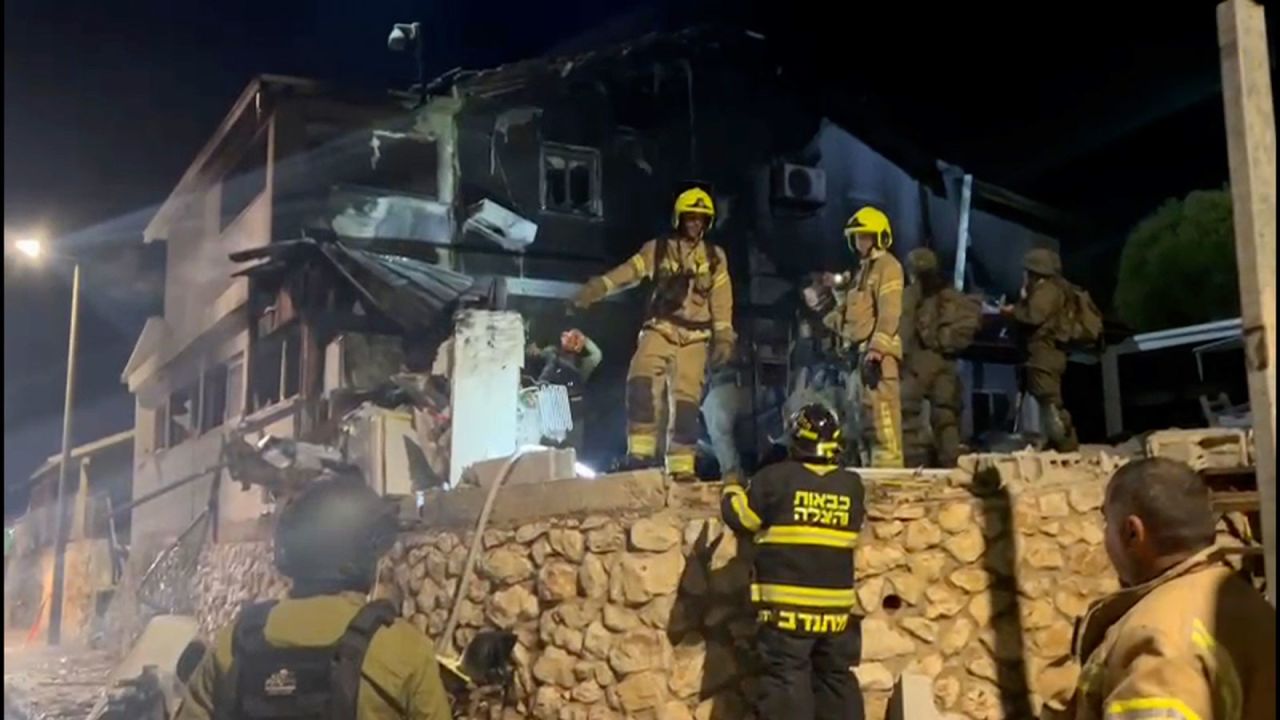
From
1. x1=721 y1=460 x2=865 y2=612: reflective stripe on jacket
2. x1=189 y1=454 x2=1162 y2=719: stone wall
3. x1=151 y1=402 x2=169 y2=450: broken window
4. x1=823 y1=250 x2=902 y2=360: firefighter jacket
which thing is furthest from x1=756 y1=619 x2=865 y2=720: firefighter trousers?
x1=151 y1=402 x2=169 y2=450: broken window

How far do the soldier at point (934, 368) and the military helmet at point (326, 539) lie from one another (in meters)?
5.43

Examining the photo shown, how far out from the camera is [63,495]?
518 cm

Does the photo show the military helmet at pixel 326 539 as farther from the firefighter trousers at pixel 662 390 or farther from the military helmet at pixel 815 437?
the firefighter trousers at pixel 662 390

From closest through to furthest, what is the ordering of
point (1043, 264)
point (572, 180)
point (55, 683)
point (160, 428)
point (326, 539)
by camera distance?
point (326, 539)
point (55, 683)
point (160, 428)
point (1043, 264)
point (572, 180)

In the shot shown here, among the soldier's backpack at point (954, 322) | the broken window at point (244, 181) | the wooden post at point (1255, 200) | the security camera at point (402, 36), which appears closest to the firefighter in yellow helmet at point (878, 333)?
the soldier's backpack at point (954, 322)

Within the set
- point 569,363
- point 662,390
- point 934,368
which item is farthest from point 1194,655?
point 569,363

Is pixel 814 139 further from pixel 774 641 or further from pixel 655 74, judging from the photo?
pixel 774 641

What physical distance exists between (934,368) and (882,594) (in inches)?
108

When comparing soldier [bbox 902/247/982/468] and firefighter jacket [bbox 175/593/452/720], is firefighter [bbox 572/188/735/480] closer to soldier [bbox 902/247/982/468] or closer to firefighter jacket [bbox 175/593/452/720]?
soldier [bbox 902/247/982/468]

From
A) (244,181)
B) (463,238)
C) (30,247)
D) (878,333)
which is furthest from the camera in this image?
(463,238)

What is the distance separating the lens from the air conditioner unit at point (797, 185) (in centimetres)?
1480

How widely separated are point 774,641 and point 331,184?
7.20 meters

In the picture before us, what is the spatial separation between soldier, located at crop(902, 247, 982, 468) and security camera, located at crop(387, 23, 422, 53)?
474 cm

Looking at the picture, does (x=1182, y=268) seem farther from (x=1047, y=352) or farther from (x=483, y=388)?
(x=483, y=388)
